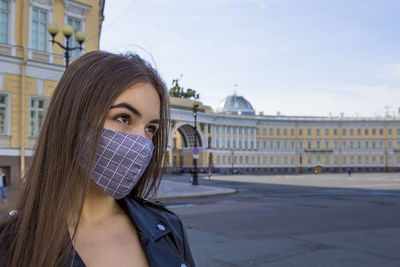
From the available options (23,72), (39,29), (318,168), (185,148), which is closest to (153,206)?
(23,72)

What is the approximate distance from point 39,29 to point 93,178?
1831cm

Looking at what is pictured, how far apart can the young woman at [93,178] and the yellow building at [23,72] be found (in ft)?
52.1

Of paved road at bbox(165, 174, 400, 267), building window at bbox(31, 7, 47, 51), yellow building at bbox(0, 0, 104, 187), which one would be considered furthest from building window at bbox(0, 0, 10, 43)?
paved road at bbox(165, 174, 400, 267)

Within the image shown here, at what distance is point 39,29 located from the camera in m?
17.6

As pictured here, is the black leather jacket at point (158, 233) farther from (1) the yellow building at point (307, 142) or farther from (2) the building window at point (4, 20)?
(1) the yellow building at point (307, 142)

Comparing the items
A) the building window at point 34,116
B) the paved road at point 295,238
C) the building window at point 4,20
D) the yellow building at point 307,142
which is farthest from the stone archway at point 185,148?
the paved road at point 295,238

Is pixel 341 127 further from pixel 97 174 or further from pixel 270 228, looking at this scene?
pixel 97 174

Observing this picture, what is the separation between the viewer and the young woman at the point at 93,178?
1131mm

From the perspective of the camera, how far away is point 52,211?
3.73ft

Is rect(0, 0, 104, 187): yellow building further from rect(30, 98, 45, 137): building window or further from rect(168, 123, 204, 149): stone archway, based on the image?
rect(168, 123, 204, 149): stone archway

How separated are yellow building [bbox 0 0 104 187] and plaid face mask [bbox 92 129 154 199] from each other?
627 inches

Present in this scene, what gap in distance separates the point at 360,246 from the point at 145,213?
5.88 meters

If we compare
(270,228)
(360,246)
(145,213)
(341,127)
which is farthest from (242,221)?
(341,127)

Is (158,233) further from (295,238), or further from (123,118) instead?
(295,238)
